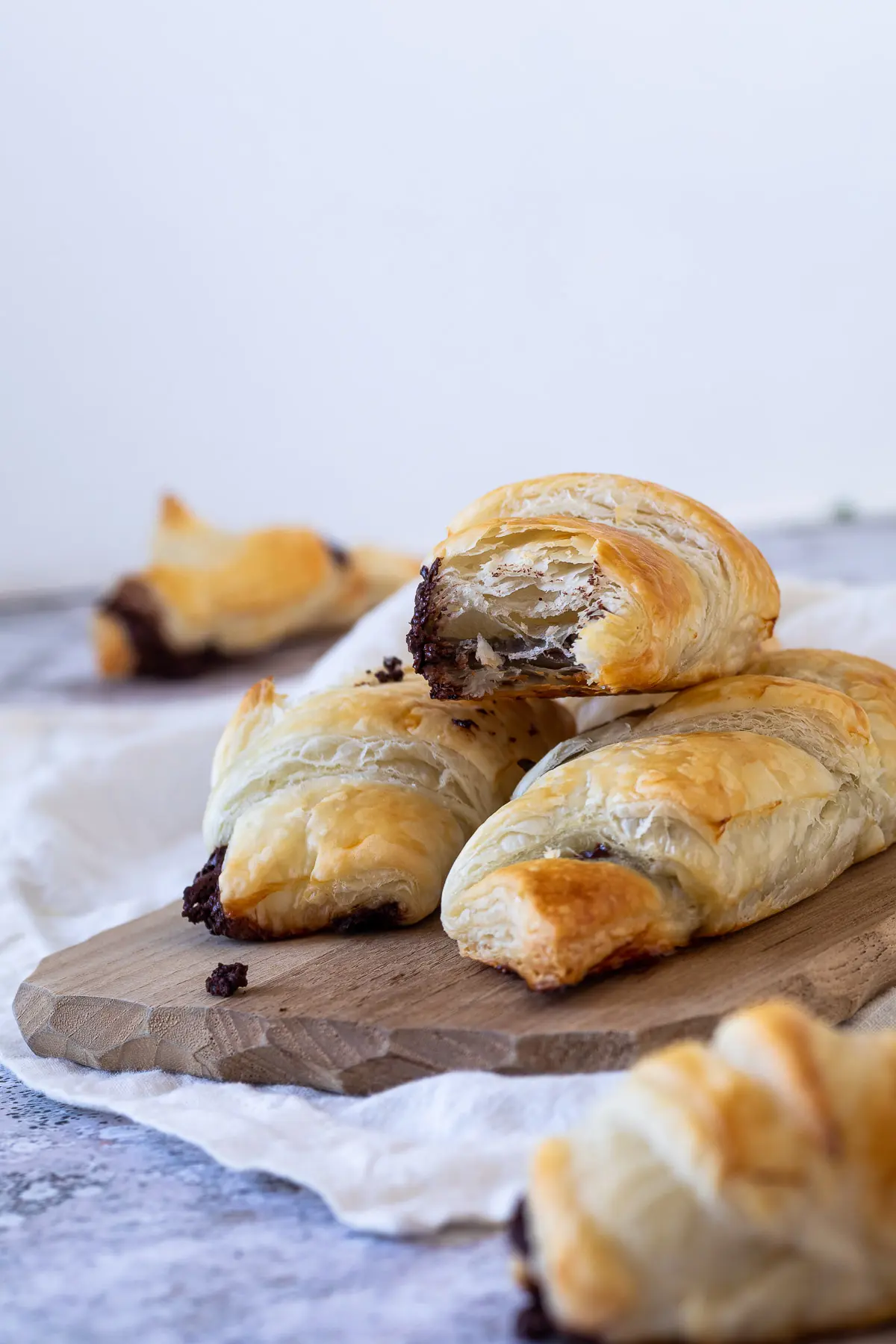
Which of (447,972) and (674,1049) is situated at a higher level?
(674,1049)

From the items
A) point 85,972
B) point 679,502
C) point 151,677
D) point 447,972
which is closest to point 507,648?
point 679,502

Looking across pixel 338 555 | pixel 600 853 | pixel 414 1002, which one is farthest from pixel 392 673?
pixel 338 555

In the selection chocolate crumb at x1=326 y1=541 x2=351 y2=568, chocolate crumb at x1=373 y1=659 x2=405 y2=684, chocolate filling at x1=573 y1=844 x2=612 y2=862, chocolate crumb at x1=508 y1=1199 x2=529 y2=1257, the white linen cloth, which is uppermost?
chocolate crumb at x1=373 y1=659 x2=405 y2=684

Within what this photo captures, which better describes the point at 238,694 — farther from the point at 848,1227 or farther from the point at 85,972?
the point at 848,1227

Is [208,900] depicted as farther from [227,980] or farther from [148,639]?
[148,639]

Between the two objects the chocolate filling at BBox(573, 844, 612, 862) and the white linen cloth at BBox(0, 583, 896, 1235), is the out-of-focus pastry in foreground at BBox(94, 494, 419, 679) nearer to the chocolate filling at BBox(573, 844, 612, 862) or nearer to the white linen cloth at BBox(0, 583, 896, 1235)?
the white linen cloth at BBox(0, 583, 896, 1235)

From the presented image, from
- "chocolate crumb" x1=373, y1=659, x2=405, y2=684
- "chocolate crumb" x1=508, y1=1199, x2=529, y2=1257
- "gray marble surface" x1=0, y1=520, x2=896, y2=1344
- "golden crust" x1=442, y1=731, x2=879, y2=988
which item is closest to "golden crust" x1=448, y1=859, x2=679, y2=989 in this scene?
"golden crust" x1=442, y1=731, x2=879, y2=988
